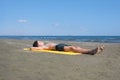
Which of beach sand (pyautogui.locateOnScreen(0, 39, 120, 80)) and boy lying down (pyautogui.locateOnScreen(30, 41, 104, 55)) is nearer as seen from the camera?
beach sand (pyautogui.locateOnScreen(0, 39, 120, 80))

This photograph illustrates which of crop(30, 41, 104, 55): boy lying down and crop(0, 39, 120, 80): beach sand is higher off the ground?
crop(30, 41, 104, 55): boy lying down

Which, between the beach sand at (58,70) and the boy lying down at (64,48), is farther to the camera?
the boy lying down at (64,48)

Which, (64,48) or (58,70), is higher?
(64,48)

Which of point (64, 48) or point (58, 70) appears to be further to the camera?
point (64, 48)

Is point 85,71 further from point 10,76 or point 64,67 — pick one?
point 10,76

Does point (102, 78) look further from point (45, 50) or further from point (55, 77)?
point (45, 50)

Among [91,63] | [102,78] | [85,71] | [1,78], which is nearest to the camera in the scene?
[1,78]

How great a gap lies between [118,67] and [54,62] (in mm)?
1867

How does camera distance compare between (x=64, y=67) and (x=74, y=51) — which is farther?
(x=74, y=51)

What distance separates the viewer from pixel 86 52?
10.6 meters

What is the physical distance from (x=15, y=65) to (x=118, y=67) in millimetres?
2864

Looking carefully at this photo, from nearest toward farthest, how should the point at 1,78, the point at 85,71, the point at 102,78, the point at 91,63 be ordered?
the point at 1,78, the point at 102,78, the point at 85,71, the point at 91,63

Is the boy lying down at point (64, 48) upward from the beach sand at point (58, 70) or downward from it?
upward

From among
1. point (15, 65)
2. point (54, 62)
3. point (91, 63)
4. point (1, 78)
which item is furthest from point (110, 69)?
point (1, 78)
